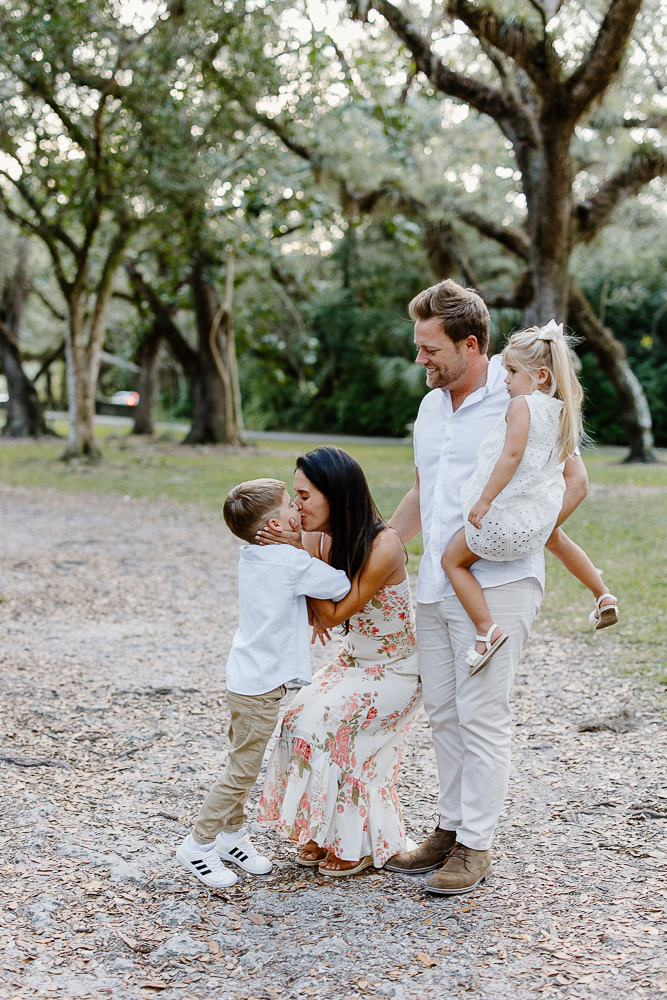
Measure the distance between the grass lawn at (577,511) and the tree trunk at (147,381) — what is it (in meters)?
1.32

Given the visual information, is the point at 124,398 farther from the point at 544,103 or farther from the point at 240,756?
the point at 240,756

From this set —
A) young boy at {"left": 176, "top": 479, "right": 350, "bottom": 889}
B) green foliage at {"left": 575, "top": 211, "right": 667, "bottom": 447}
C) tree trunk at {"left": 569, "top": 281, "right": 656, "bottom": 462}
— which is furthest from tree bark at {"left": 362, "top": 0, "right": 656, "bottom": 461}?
young boy at {"left": 176, "top": 479, "right": 350, "bottom": 889}

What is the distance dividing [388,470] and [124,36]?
8085mm

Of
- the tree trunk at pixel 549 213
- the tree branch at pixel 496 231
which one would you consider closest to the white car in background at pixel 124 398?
the tree branch at pixel 496 231

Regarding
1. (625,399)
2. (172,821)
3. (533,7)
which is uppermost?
(533,7)

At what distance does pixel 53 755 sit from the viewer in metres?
3.72

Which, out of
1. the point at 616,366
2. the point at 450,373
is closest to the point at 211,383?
the point at 616,366

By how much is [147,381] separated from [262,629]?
23.0 meters

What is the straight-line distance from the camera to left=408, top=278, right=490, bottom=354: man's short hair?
2.56 metres

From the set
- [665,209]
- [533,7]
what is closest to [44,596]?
[533,7]

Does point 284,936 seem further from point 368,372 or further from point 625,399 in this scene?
point 368,372

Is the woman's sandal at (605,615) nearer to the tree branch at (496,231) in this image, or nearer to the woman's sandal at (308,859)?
the woman's sandal at (308,859)

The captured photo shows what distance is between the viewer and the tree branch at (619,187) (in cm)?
1262

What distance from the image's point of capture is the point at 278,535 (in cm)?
264
